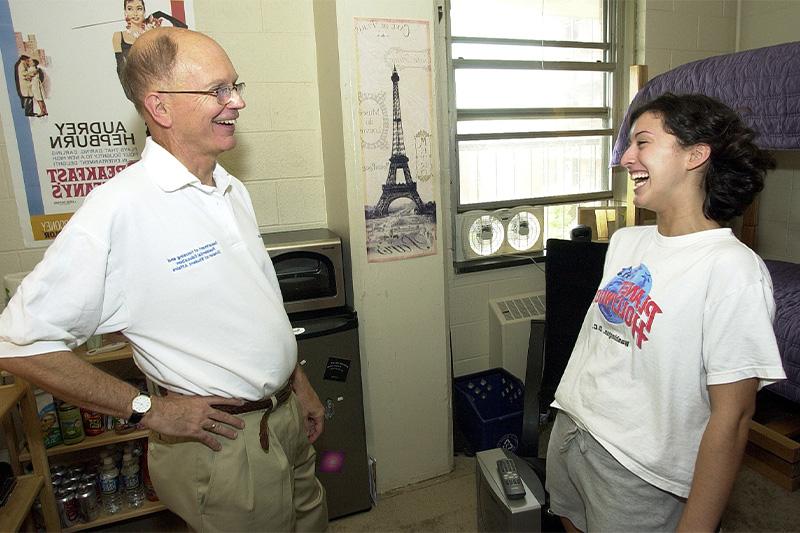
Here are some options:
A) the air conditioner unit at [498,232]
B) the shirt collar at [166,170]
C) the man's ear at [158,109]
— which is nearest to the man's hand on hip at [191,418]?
the shirt collar at [166,170]

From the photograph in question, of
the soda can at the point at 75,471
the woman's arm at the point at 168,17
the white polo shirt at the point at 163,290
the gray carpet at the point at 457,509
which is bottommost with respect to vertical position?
the gray carpet at the point at 457,509

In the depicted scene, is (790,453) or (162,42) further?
(790,453)

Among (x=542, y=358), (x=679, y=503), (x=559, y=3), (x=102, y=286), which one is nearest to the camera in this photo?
(x=102, y=286)

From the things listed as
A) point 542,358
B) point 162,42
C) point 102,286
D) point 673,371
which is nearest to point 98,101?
point 162,42

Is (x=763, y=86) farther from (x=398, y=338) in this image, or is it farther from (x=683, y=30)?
(x=398, y=338)

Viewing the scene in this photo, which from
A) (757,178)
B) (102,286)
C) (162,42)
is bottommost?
(102,286)

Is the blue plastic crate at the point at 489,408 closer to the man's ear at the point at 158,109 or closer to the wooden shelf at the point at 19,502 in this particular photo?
the wooden shelf at the point at 19,502

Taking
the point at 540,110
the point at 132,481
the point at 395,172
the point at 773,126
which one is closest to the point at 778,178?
the point at 773,126

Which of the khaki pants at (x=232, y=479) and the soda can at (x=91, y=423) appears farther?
the soda can at (x=91, y=423)

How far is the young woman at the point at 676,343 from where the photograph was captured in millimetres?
1017

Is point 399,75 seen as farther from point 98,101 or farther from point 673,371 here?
point 673,371

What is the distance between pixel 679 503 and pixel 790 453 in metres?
1.43

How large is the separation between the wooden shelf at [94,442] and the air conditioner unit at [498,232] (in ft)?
5.38

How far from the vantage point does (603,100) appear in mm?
3012
